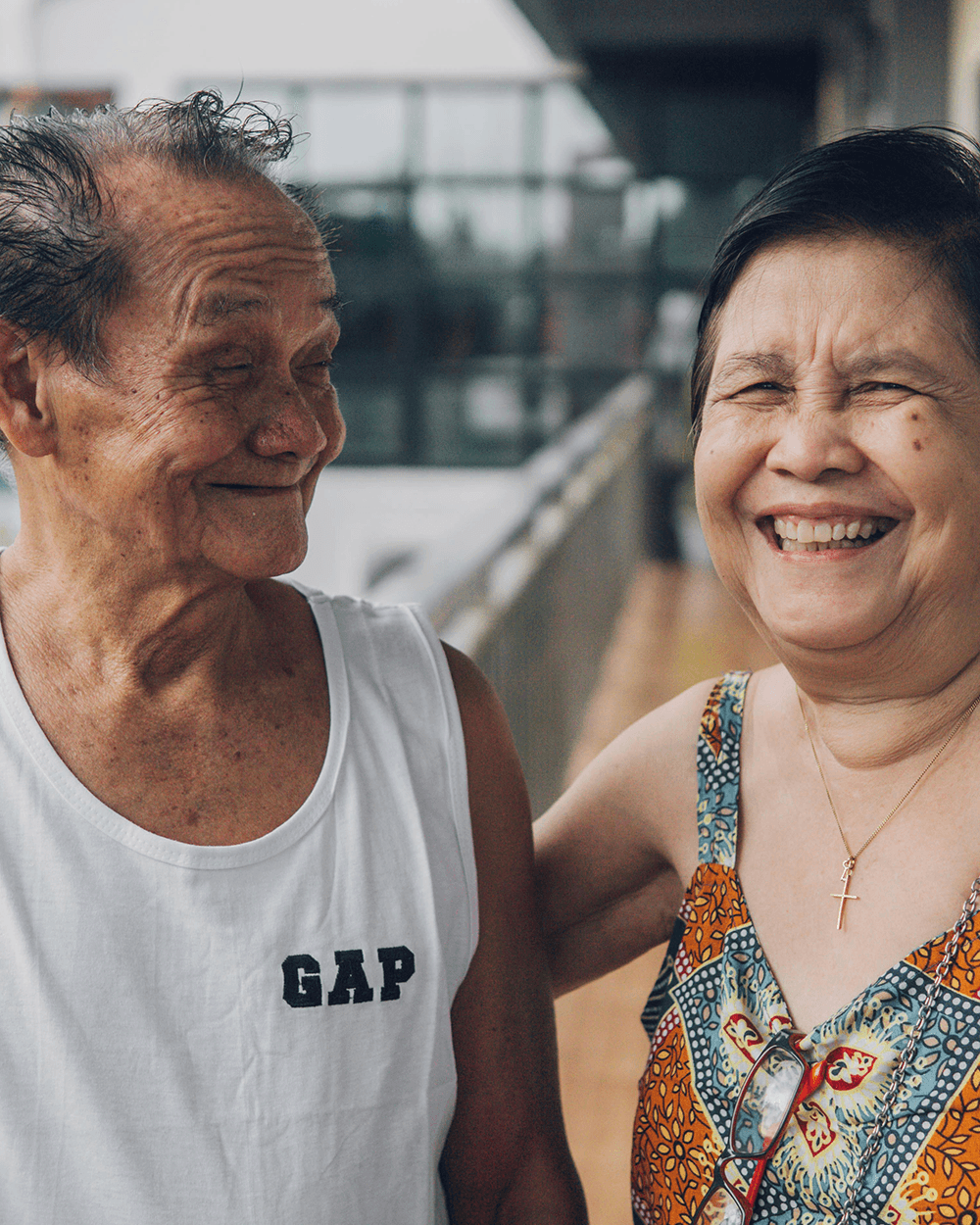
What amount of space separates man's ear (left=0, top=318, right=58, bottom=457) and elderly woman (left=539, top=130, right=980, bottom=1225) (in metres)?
0.62

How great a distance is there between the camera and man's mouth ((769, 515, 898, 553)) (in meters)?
1.22

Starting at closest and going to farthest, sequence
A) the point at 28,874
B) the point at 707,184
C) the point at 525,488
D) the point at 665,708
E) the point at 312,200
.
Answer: the point at 28,874 < the point at 312,200 < the point at 665,708 < the point at 525,488 < the point at 707,184

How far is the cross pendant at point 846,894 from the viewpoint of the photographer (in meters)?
1.27

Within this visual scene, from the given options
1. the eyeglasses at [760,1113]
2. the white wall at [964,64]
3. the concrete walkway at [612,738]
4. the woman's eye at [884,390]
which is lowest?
the concrete walkway at [612,738]

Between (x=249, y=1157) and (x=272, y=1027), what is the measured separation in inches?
4.5

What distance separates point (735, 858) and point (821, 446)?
1.45ft

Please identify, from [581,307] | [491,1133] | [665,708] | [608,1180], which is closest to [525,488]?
[608,1180]

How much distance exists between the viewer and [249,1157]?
1201 mm

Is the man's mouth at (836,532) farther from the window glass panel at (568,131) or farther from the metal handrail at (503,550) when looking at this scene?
the window glass panel at (568,131)

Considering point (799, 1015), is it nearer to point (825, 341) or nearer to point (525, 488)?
point (825, 341)

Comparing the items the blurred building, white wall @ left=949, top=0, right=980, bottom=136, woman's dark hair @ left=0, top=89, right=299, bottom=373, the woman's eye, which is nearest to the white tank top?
woman's dark hair @ left=0, top=89, right=299, bottom=373

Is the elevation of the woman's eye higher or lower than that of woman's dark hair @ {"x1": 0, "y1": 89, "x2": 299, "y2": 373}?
lower

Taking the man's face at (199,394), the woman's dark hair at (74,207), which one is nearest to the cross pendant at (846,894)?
the man's face at (199,394)

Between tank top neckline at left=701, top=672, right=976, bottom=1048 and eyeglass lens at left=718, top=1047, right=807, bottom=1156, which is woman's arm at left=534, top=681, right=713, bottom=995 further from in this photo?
eyeglass lens at left=718, top=1047, right=807, bottom=1156
